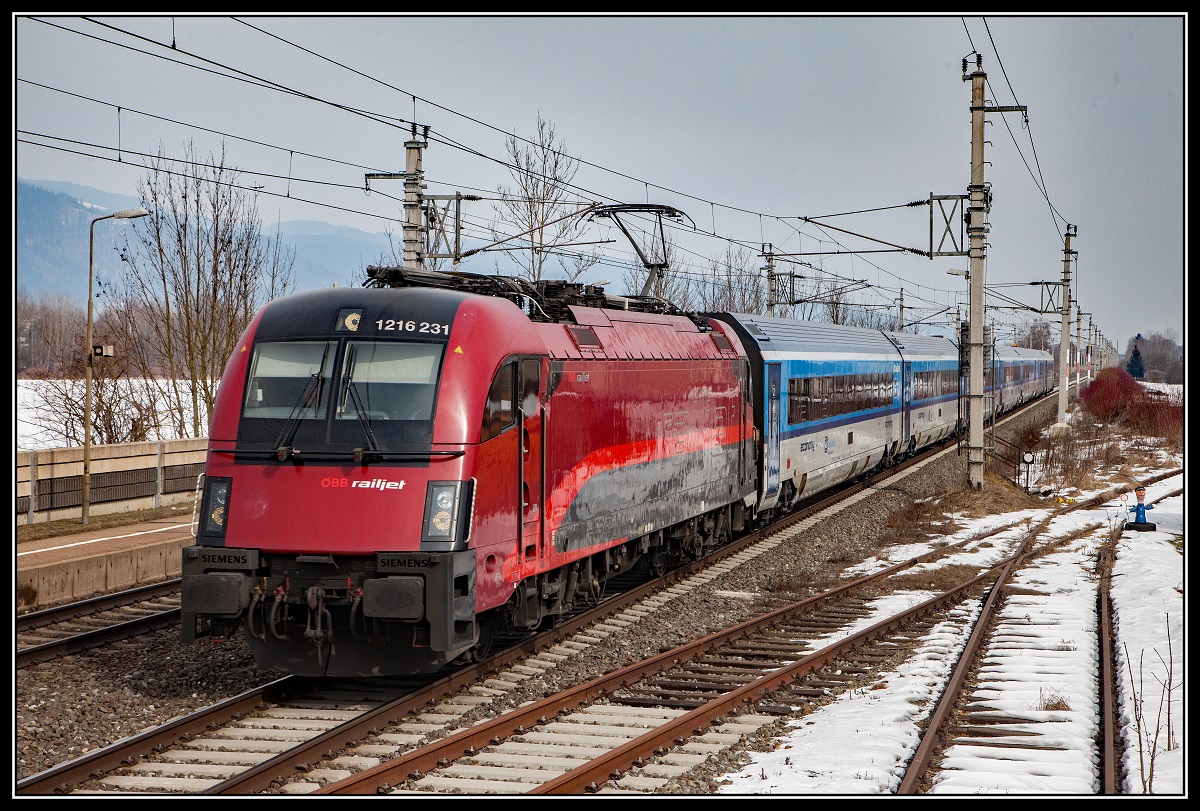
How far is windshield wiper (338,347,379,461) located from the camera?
8.89 metres

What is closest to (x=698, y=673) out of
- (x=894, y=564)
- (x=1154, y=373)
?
(x=894, y=564)

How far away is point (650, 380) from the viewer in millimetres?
13188

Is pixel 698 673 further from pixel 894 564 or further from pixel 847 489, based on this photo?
pixel 847 489

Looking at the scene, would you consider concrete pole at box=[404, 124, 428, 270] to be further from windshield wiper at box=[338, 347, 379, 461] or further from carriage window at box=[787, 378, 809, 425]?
windshield wiper at box=[338, 347, 379, 461]

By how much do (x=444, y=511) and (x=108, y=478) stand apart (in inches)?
590

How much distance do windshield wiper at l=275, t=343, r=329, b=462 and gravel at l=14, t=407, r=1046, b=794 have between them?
2.34 m

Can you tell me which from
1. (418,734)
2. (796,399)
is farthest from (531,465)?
(796,399)

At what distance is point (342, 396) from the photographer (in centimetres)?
912

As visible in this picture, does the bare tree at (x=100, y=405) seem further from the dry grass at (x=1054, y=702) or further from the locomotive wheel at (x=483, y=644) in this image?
the dry grass at (x=1054, y=702)

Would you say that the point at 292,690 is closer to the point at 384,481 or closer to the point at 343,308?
the point at 384,481

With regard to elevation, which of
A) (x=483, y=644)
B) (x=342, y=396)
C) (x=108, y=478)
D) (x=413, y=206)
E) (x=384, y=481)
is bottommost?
(x=483, y=644)

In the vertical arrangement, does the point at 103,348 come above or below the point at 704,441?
above

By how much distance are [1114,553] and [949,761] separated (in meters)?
11.2

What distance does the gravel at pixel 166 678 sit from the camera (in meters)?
8.30
